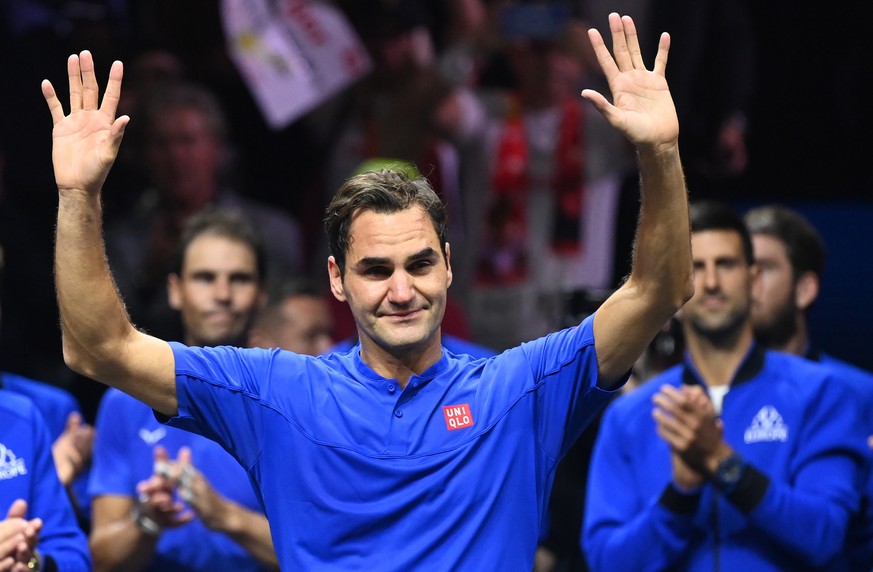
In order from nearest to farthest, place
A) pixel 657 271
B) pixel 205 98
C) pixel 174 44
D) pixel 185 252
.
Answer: pixel 657 271
pixel 185 252
pixel 205 98
pixel 174 44

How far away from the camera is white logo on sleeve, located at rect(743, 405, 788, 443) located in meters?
4.70

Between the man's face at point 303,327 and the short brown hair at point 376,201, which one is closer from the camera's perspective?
the short brown hair at point 376,201

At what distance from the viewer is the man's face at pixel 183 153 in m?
6.60

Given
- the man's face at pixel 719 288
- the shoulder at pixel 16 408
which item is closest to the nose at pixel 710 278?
the man's face at pixel 719 288

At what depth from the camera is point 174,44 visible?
7.36m

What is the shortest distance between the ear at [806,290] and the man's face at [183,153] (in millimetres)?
2778

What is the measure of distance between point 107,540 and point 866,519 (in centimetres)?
259

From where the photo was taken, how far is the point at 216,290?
5180 millimetres

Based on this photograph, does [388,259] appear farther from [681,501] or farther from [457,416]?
[681,501]

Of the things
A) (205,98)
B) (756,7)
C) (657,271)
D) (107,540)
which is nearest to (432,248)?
(657,271)

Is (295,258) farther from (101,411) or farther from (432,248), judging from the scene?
(432,248)

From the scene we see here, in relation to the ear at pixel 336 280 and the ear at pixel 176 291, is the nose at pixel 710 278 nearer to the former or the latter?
the ear at pixel 336 280

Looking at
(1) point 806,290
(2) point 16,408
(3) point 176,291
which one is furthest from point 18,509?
(1) point 806,290

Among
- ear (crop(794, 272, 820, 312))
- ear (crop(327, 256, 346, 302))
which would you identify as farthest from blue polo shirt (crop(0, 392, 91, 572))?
ear (crop(794, 272, 820, 312))
